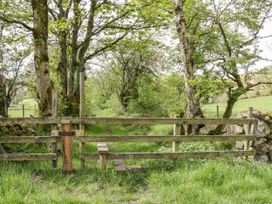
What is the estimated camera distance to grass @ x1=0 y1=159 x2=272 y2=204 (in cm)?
530

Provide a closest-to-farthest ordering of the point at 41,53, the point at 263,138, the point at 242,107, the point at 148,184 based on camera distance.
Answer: the point at 148,184 → the point at 263,138 → the point at 41,53 → the point at 242,107

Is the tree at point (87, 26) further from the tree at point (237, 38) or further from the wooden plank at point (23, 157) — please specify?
the wooden plank at point (23, 157)

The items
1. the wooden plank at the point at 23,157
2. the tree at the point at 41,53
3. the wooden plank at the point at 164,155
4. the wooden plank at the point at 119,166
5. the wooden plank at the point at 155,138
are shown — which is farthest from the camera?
the tree at the point at 41,53

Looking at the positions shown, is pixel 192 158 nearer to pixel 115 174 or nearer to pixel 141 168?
pixel 141 168

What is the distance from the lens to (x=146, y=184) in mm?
6309

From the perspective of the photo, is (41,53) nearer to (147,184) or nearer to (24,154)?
(24,154)

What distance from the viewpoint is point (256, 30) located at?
1518 cm

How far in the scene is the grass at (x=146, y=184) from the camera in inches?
209

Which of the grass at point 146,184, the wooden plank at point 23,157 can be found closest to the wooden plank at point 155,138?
the grass at point 146,184

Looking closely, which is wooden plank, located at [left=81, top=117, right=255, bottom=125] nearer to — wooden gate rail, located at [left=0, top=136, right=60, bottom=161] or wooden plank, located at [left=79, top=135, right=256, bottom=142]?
wooden plank, located at [left=79, top=135, right=256, bottom=142]

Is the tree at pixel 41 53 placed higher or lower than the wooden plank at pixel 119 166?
higher

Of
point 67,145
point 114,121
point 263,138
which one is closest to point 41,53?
point 114,121

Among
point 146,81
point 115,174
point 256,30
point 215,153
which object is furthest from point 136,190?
point 146,81

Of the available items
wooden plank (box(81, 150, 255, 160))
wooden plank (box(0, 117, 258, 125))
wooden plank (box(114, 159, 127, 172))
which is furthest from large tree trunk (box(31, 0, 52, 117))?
wooden plank (box(114, 159, 127, 172))
